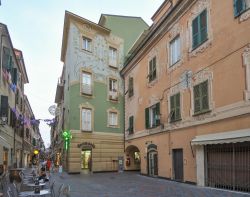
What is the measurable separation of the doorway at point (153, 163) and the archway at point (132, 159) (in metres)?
7.32

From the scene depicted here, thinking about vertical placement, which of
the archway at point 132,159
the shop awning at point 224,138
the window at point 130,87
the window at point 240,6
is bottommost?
the archway at point 132,159

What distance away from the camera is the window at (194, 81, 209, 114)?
53.3ft

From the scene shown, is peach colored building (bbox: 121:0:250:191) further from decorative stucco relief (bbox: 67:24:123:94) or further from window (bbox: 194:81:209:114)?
decorative stucco relief (bbox: 67:24:123:94)

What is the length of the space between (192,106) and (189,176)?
145 inches

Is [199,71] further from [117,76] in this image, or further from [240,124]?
[117,76]

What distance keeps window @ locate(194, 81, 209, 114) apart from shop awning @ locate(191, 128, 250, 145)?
134 centimetres

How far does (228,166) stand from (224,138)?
1343 millimetres

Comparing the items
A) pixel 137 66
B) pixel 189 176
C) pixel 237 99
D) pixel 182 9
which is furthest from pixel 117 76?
pixel 237 99

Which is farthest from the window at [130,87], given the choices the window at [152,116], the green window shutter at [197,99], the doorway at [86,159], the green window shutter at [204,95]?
the green window shutter at [204,95]

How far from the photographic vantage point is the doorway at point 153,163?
2286cm

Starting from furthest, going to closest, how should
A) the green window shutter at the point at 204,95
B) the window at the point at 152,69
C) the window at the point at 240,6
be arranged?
1. the window at the point at 152,69
2. the green window shutter at the point at 204,95
3. the window at the point at 240,6

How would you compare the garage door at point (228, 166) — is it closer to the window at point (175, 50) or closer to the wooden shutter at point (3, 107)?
the window at point (175, 50)

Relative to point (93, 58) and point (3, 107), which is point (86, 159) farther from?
point (3, 107)

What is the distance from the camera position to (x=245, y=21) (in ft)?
44.2
